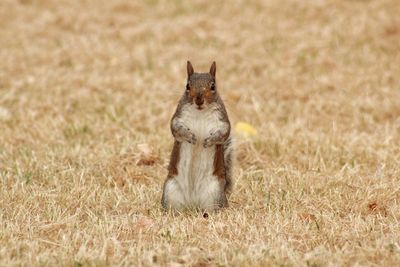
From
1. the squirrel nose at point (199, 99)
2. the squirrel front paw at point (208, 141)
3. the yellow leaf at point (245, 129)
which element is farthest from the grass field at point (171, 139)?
the squirrel nose at point (199, 99)

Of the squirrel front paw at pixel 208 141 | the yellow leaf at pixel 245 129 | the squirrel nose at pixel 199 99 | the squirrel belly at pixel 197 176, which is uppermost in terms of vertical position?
the squirrel nose at pixel 199 99

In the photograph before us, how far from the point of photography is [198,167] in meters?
5.65

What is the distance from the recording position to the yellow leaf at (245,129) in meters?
8.19

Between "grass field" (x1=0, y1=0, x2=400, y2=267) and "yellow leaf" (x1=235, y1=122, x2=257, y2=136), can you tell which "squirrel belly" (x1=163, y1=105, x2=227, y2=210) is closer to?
"grass field" (x1=0, y1=0, x2=400, y2=267)

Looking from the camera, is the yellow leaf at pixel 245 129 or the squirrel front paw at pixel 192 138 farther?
the yellow leaf at pixel 245 129

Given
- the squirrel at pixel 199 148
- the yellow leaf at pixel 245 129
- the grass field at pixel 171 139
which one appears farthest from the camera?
the yellow leaf at pixel 245 129

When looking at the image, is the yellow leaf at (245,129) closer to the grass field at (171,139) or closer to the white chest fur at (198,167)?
the grass field at (171,139)

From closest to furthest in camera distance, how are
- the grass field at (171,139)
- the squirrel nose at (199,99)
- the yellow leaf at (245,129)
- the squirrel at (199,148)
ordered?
the grass field at (171,139) < the squirrel nose at (199,99) < the squirrel at (199,148) < the yellow leaf at (245,129)

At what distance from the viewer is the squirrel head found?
5.43 m

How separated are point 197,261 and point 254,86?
6.21 metres

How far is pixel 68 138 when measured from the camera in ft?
27.2

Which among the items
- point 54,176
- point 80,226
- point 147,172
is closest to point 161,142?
point 147,172

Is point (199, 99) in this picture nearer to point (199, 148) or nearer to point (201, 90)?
point (201, 90)

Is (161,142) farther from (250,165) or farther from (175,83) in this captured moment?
(175,83)
